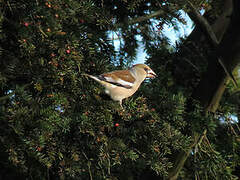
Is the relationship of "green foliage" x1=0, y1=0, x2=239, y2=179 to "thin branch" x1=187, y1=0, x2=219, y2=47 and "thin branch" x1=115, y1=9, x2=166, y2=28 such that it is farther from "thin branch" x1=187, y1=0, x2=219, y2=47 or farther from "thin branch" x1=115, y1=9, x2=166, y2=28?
"thin branch" x1=187, y1=0, x2=219, y2=47

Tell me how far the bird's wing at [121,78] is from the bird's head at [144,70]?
152mm

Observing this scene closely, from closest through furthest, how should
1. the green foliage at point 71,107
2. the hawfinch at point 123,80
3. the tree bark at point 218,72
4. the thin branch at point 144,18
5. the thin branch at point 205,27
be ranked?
the green foliage at point 71,107 < the hawfinch at point 123,80 < the thin branch at point 144,18 < the tree bark at point 218,72 < the thin branch at point 205,27

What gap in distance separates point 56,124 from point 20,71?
1.60 feet

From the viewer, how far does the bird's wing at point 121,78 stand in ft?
8.83

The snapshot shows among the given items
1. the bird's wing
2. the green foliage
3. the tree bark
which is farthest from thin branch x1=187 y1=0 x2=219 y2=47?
the bird's wing

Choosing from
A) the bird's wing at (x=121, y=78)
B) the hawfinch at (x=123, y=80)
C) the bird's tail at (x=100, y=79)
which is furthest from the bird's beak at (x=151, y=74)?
the bird's tail at (x=100, y=79)

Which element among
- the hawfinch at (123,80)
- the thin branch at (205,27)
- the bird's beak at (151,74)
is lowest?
the bird's beak at (151,74)

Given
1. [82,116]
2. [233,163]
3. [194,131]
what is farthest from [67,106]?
[233,163]

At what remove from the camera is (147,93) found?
2.88 m

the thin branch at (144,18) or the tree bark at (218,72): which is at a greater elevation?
the thin branch at (144,18)

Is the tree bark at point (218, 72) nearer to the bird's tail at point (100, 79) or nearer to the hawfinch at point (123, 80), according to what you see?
the hawfinch at point (123, 80)

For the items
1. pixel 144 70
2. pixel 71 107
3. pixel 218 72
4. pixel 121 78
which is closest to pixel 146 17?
pixel 144 70

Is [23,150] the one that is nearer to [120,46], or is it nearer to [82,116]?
[82,116]

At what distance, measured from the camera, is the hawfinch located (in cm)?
264
